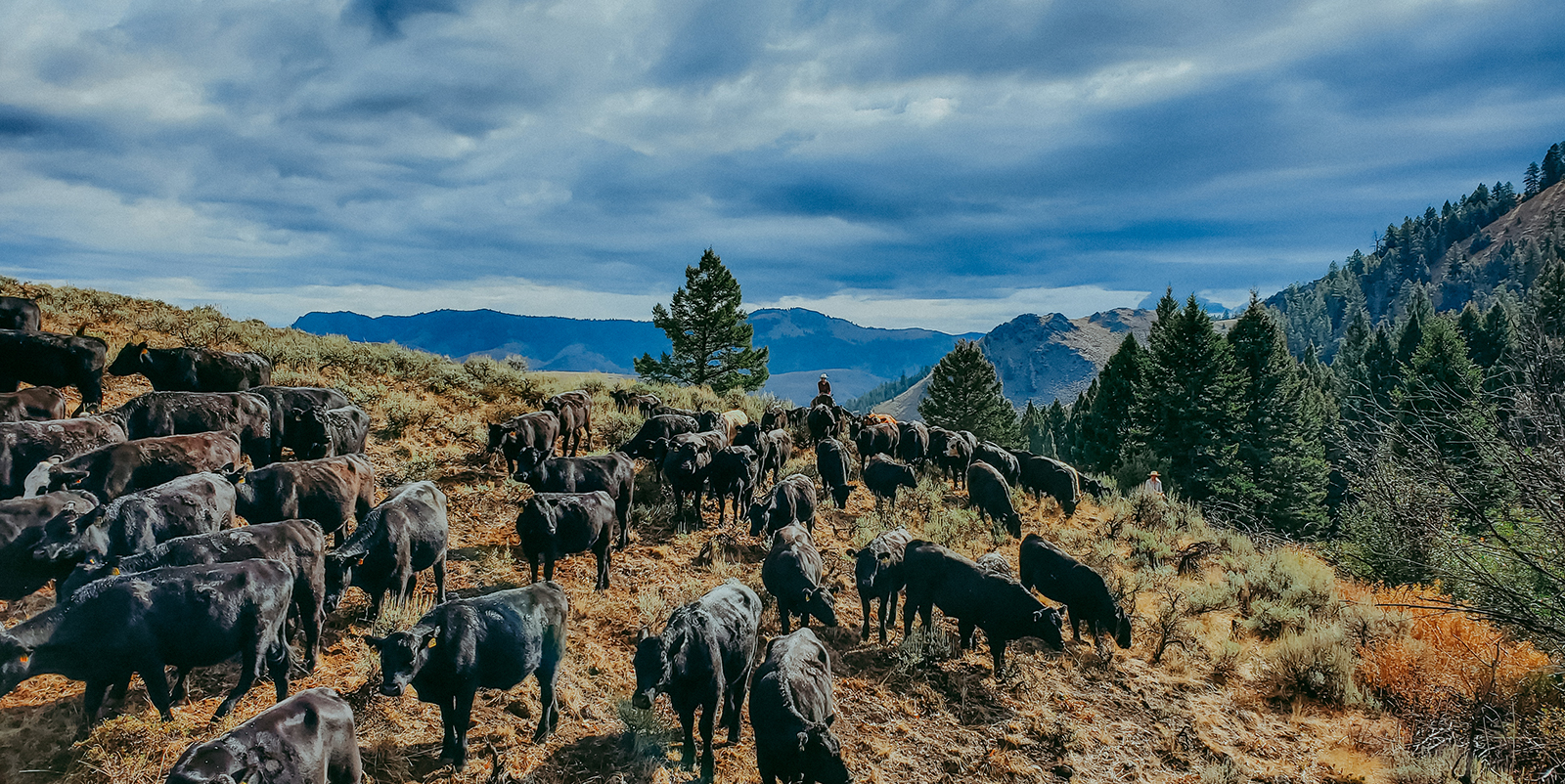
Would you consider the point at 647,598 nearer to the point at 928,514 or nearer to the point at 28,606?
the point at 28,606

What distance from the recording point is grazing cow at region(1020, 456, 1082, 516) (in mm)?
17516

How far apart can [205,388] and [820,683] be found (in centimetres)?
1399

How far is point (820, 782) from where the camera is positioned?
563 cm

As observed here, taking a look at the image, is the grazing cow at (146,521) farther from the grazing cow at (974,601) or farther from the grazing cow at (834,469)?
the grazing cow at (834,469)

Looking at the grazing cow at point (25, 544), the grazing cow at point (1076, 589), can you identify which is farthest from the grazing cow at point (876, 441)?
the grazing cow at point (25, 544)

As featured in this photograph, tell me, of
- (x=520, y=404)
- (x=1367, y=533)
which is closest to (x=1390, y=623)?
(x=1367, y=533)

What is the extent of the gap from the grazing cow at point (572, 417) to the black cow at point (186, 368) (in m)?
6.10

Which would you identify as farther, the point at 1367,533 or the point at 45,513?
the point at 1367,533

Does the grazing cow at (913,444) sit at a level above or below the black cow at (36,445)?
below

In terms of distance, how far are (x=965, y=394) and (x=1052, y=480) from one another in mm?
32537

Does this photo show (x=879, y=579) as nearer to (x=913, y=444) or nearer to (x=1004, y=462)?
(x=913, y=444)

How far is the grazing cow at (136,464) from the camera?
8039mm

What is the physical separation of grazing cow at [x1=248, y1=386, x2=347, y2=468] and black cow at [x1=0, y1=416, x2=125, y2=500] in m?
2.24

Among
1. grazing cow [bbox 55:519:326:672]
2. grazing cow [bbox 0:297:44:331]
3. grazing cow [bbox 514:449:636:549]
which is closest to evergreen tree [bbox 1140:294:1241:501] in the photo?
grazing cow [bbox 514:449:636:549]
